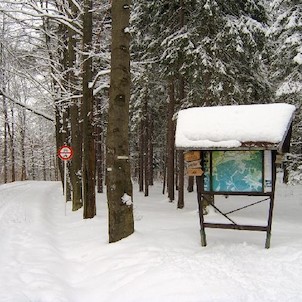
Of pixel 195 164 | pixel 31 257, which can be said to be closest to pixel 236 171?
pixel 195 164

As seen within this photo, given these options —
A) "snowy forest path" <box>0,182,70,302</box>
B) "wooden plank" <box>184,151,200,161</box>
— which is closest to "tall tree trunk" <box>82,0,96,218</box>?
"snowy forest path" <box>0,182,70,302</box>

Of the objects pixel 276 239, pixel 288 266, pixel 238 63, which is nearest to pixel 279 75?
pixel 238 63

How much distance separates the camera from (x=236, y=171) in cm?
782

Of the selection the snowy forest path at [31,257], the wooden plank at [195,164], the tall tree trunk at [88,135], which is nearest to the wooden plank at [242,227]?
the wooden plank at [195,164]

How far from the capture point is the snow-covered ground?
18.3ft

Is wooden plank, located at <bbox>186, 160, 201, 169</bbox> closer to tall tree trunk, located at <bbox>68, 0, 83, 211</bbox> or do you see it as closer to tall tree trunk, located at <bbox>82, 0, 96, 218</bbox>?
tall tree trunk, located at <bbox>82, 0, 96, 218</bbox>

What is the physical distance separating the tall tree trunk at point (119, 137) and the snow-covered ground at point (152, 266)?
493 mm

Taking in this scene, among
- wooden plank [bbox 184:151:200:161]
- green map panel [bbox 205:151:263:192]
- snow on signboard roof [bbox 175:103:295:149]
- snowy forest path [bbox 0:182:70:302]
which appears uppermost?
snow on signboard roof [bbox 175:103:295:149]

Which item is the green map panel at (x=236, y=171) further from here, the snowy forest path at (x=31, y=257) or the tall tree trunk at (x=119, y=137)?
the snowy forest path at (x=31, y=257)

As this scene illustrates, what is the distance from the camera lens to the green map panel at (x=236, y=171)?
7.66 metres

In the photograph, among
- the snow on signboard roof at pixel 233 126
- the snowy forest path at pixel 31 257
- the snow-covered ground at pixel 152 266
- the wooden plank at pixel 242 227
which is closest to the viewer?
the snow-covered ground at pixel 152 266

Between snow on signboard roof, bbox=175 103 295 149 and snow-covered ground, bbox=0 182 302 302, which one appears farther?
snow on signboard roof, bbox=175 103 295 149

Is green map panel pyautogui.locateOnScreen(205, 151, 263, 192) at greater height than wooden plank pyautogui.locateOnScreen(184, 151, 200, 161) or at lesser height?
lesser

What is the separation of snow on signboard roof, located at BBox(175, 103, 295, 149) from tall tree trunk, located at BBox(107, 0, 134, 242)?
1468 millimetres
